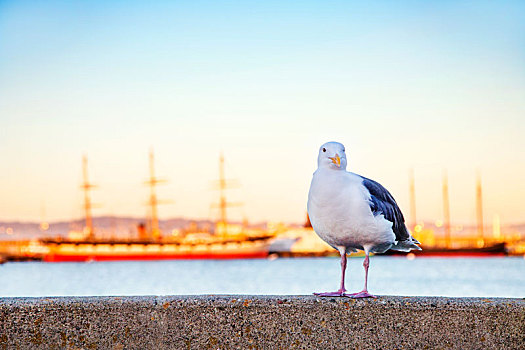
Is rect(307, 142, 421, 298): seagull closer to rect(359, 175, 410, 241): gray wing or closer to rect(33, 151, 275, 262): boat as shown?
rect(359, 175, 410, 241): gray wing

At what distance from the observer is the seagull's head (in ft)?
13.5

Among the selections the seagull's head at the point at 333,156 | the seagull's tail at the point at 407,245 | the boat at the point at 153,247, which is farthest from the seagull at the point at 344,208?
the boat at the point at 153,247

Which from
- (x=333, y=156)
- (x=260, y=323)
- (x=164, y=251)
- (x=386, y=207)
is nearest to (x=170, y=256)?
(x=164, y=251)

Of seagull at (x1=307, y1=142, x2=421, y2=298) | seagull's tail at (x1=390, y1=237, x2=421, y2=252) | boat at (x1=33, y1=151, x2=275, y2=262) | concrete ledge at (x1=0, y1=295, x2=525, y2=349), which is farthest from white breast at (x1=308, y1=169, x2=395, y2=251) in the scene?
boat at (x1=33, y1=151, x2=275, y2=262)

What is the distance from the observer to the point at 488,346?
3.36 meters

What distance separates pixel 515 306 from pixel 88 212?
82.2m

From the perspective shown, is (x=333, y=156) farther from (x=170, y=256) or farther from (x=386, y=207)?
(x=170, y=256)

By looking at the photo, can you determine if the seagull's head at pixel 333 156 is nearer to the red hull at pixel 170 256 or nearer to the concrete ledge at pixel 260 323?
the concrete ledge at pixel 260 323

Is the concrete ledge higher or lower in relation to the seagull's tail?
lower

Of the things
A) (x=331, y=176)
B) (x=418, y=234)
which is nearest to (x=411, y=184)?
(x=418, y=234)

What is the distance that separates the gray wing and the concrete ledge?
791 millimetres

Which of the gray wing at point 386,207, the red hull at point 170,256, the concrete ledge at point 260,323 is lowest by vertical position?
the red hull at point 170,256

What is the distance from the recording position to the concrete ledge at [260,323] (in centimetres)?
340

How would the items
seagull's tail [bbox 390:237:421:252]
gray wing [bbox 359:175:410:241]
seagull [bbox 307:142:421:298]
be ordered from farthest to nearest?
seagull's tail [bbox 390:237:421:252], gray wing [bbox 359:175:410:241], seagull [bbox 307:142:421:298]
